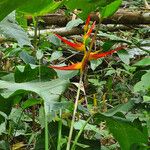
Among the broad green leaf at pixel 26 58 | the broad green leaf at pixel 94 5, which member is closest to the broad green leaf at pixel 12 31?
the broad green leaf at pixel 26 58

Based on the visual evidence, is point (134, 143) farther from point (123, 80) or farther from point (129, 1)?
point (129, 1)

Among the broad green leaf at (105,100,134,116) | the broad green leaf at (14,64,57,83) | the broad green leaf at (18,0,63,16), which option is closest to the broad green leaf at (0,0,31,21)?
the broad green leaf at (18,0,63,16)

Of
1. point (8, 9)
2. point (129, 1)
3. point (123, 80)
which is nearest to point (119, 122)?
point (8, 9)

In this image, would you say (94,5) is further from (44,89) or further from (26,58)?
(26,58)

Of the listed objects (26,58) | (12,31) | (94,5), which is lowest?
(26,58)

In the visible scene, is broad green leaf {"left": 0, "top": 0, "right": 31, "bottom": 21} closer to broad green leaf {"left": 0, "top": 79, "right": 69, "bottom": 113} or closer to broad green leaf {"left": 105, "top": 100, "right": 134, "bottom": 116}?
broad green leaf {"left": 0, "top": 79, "right": 69, "bottom": 113}

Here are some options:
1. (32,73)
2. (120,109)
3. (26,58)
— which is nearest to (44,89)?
(32,73)
